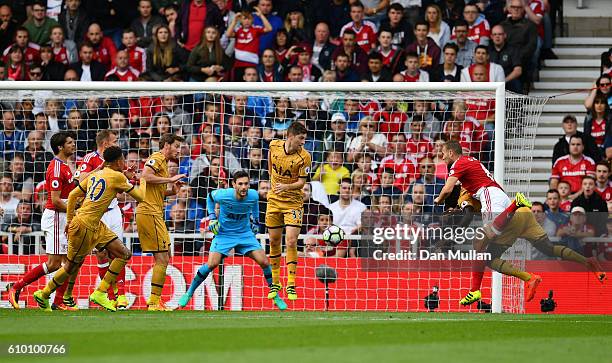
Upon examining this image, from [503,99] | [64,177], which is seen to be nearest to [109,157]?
[64,177]

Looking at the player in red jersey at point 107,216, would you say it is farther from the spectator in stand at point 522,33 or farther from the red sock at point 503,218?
the spectator in stand at point 522,33

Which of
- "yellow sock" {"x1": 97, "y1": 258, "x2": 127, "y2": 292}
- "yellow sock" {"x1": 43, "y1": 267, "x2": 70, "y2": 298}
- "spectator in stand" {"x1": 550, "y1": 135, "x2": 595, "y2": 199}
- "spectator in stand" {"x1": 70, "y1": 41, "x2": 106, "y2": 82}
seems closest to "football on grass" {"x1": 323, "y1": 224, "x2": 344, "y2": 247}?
"yellow sock" {"x1": 97, "y1": 258, "x2": 127, "y2": 292}

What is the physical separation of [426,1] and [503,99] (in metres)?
6.11

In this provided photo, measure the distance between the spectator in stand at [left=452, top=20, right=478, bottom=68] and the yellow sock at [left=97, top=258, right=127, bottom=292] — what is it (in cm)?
784

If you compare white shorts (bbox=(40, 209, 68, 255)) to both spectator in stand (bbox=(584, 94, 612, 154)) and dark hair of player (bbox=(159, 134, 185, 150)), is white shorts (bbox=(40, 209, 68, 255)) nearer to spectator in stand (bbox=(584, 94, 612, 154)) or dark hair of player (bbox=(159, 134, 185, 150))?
dark hair of player (bbox=(159, 134, 185, 150))

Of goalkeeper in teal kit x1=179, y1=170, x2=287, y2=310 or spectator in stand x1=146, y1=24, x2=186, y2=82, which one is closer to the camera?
goalkeeper in teal kit x1=179, y1=170, x2=287, y2=310

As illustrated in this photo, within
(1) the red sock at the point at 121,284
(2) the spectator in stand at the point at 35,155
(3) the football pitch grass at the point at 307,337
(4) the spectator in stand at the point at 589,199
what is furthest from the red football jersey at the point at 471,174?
(2) the spectator in stand at the point at 35,155

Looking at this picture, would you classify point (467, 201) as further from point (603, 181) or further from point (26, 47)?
point (26, 47)

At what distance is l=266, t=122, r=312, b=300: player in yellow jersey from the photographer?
15.6 metres

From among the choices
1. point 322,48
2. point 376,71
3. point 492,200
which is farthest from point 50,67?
point 492,200

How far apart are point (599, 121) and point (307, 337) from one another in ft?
32.8

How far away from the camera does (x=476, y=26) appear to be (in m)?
20.4

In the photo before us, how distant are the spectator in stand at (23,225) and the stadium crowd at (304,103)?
3 cm

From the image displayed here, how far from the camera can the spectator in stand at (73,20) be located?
21656 millimetres
